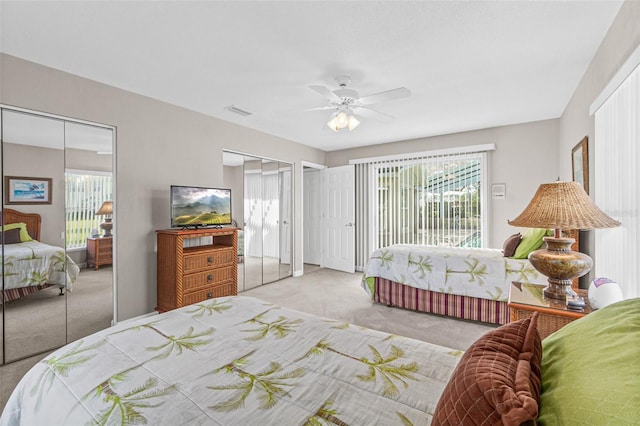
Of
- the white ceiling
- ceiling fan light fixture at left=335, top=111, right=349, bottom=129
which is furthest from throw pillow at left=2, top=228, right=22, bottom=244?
ceiling fan light fixture at left=335, top=111, right=349, bottom=129

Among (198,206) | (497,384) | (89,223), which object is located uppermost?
(198,206)

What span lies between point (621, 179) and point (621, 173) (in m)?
0.04

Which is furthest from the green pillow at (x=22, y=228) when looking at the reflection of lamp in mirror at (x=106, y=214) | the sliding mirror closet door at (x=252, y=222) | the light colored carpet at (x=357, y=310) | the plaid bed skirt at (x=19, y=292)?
the light colored carpet at (x=357, y=310)

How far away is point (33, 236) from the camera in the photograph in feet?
8.68

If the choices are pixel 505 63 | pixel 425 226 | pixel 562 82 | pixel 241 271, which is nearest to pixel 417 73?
pixel 505 63

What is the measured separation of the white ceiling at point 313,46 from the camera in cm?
Answer: 193

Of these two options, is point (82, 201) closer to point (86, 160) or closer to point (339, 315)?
point (86, 160)

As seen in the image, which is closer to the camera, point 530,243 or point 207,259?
point 530,243

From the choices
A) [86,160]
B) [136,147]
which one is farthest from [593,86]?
[86,160]

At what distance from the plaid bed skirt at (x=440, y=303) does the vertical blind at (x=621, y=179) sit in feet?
3.71

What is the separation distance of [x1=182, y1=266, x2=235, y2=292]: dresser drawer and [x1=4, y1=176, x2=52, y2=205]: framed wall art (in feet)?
4.77

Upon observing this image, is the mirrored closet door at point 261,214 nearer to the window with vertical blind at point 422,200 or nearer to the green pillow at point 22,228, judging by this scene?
the window with vertical blind at point 422,200

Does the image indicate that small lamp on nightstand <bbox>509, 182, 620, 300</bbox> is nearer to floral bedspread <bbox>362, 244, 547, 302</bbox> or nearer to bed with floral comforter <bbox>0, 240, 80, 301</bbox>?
floral bedspread <bbox>362, 244, 547, 302</bbox>

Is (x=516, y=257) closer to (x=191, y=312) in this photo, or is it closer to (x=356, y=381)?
(x=356, y=381)
